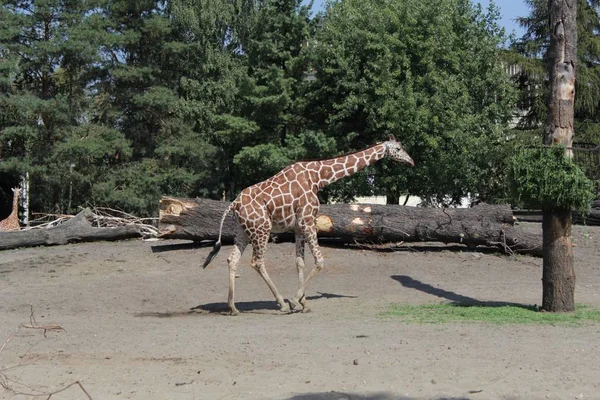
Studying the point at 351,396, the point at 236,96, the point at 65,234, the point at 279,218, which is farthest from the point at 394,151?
the point at 236,96

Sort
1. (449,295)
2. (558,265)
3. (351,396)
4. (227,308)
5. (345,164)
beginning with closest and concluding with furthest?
1. (351,396)
2. (558,265)
3. (227,308)
4. (345,164)
5. (449,295)

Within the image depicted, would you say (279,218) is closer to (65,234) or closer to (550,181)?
(550,181)

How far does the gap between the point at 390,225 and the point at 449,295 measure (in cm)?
376

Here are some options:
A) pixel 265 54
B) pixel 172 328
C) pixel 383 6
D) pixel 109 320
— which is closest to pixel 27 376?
pixel 172 328

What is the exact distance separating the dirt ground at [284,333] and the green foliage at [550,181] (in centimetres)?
226

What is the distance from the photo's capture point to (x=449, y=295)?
14219 millimetres

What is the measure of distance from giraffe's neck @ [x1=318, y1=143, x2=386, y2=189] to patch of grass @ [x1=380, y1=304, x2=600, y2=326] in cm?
277

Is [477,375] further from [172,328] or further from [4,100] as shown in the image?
[4,100]

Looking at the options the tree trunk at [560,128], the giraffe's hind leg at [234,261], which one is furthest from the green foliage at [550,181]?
the giraffe's hind leg at [234,261]

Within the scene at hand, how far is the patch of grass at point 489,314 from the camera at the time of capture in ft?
35.3

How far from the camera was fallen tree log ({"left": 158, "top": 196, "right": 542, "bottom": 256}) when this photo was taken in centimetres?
1758

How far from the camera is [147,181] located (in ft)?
91.0

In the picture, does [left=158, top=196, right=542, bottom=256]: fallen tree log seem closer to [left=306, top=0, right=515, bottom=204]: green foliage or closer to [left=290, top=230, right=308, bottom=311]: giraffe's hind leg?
[left=290, top=230, right=308, bottom=311]: giraffe's hind leg

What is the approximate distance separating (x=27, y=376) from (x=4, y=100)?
2061cm
